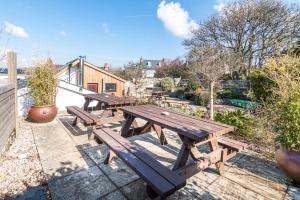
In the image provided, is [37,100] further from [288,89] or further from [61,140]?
[288,89]

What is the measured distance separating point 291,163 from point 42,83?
610 centimetres

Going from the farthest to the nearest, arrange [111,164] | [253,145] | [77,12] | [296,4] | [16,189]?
[296,4]
[77,12]
[253,145]
[111,164]
[16,189]

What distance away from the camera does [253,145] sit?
4188 mm

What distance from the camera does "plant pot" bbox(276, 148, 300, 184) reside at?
2.48 meters

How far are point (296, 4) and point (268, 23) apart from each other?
102 inches

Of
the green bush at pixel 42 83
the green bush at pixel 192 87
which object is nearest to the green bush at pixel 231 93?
the green bush at pixel 192 87

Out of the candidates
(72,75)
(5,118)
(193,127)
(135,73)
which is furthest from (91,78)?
(193,127)

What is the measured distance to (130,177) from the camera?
2695mm

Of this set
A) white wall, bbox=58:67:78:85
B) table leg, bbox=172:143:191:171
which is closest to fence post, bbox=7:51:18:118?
table leg, bbox=172:143:191:171

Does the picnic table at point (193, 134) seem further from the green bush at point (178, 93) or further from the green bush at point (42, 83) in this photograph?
the green bush at point (178, 93)

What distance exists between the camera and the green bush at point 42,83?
5.41 m

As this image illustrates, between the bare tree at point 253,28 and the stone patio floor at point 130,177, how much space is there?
49.6ft

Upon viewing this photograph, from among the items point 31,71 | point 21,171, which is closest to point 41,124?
point 31,71

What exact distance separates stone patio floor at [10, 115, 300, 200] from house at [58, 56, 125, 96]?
7.10 m
